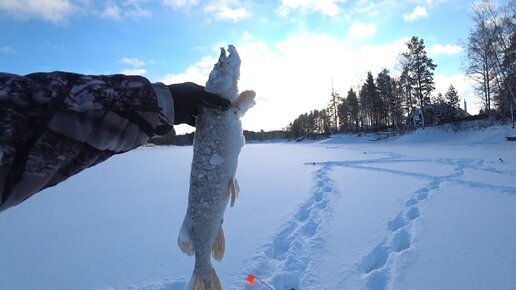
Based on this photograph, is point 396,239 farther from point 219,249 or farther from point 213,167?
point 213,167

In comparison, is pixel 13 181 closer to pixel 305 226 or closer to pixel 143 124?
pixel 143 124

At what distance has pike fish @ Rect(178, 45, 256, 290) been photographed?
185 cm

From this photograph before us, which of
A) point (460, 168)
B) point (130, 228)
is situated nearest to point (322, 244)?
point (130, 228)

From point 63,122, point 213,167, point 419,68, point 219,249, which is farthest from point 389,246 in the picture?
point 419,68

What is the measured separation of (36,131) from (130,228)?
4165 millimetres

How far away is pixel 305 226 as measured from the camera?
486 cm

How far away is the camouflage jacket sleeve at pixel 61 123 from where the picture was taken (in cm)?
118

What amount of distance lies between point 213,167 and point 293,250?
2.19m

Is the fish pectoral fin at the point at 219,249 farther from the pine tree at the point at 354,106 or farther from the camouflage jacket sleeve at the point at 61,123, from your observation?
the pine tree at the point at 354,106

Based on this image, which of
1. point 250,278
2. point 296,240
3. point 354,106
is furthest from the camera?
point 354,106

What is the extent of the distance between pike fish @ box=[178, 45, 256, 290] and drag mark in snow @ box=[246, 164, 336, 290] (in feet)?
3.37

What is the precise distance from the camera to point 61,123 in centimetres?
127

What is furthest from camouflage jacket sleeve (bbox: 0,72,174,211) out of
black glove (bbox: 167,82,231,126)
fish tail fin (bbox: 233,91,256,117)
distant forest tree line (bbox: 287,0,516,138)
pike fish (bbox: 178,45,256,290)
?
distant forest tree line (bbox: 287,0,516,138)

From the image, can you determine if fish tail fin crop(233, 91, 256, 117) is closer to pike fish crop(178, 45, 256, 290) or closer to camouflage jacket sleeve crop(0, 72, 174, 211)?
pike fish crop(178, 45, 256, 290)
